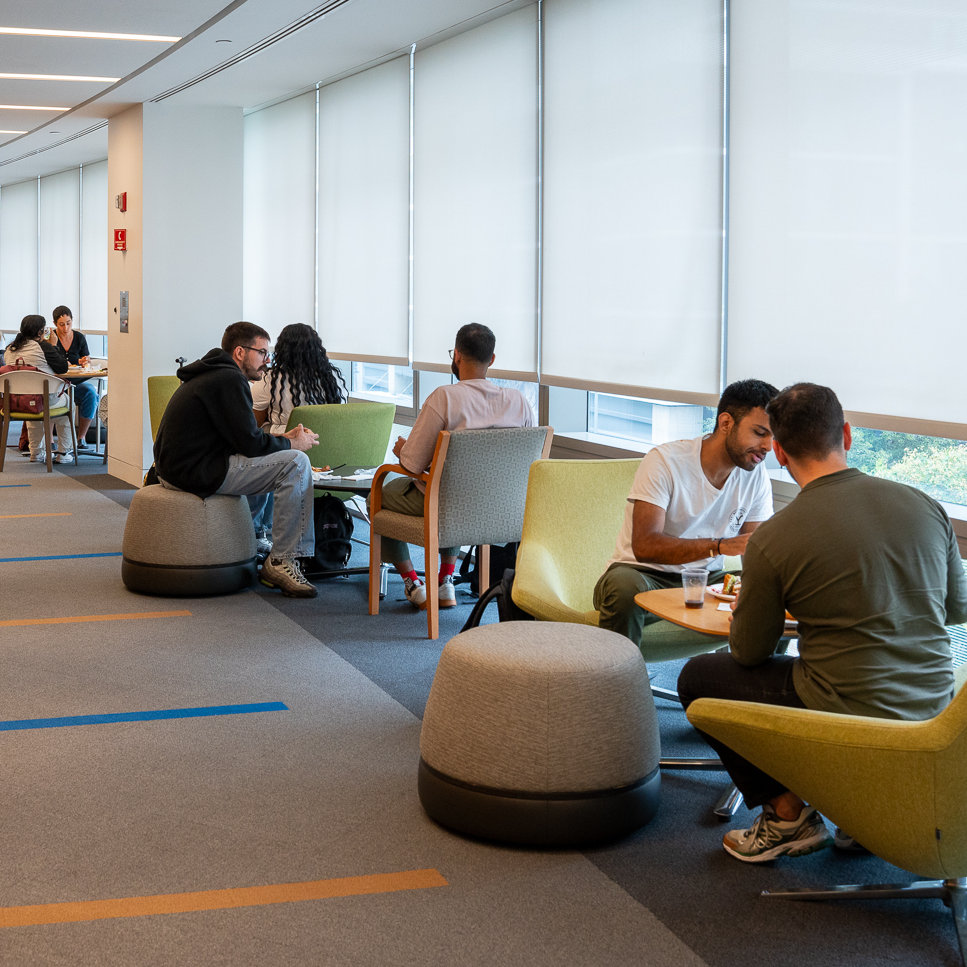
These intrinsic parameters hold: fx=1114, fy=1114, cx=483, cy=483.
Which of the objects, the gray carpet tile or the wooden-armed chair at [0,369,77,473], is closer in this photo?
the gray carpet tile

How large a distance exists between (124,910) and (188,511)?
316 cm

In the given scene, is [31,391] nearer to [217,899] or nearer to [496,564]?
[496,564]

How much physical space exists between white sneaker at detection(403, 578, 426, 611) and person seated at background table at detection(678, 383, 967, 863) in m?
2.95

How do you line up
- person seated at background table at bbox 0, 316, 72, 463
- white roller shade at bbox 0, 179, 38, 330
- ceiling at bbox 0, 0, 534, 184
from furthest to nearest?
white roller shade at bbox 0, 179, 38, 330, person seated at background table at bbox 0, 316, 72, 463, ceiling at bbox 0, 0, 534, 184

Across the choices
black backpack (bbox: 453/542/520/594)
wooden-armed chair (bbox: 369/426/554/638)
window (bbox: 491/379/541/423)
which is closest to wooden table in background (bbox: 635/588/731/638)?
wooden-armed chair (bbox: 369/426/554/638)

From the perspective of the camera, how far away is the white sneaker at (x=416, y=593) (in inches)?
217

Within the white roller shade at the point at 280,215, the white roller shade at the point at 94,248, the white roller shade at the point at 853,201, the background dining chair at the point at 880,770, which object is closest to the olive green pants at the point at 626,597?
the background dining chair at the point at 880,770

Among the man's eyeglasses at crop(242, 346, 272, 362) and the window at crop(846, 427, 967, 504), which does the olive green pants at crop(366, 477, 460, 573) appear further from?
the window at crop(846, 427, 967, 504)

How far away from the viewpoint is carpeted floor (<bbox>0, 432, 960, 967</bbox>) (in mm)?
2412

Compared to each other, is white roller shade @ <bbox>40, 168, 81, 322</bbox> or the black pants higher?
white roller shade @ <bbox>40, 168, 81, 322</bbox>

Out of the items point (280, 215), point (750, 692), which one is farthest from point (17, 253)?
point (750, 692)

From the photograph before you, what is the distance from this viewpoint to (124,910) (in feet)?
8.34

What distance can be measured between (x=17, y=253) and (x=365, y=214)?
9.37 metres

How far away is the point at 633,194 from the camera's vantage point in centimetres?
542
